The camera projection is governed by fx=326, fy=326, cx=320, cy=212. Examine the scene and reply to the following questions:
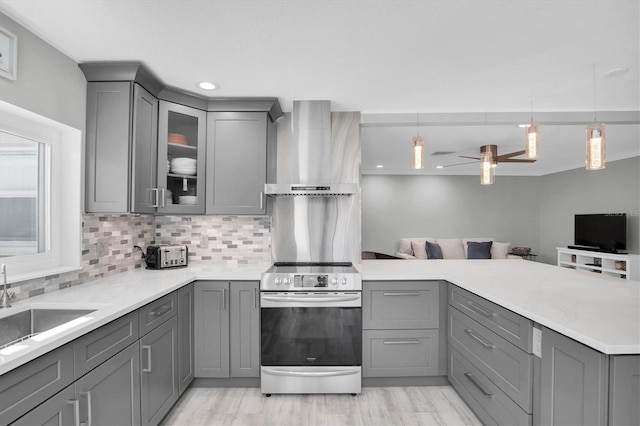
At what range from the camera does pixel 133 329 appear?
1677 mm

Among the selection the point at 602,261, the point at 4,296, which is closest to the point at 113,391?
the point at 4,296

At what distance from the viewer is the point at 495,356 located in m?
1.85

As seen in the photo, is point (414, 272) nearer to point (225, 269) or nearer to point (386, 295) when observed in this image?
point (386, 295)

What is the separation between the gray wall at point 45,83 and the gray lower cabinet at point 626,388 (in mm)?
2861

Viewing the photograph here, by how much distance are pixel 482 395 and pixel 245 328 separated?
1.65 metres

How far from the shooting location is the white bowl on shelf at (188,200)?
8.66 feet

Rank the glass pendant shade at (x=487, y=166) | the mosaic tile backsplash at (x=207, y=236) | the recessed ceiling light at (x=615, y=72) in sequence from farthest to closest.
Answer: the glass pendant shade at (x=487, y=166) < the mosaic tile backsplash at (x=207, y=236) < the recessed ceiling light at (x=615, y=72)

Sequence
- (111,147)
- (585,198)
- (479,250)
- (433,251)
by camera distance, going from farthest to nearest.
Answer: (433,251) → (479,250) → (585,198) → (111,147)

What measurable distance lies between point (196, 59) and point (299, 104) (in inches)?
39.3

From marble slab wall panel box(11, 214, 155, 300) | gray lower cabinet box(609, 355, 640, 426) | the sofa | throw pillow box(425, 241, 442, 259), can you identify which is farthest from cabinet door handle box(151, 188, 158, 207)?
throw pillow box(425, 241, 442, 259)

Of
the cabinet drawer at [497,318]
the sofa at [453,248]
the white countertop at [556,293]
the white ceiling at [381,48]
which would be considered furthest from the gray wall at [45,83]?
the sofa at [453,248]

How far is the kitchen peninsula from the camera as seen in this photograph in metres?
1.18

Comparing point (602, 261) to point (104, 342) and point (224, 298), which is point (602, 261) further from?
point (104, 342)

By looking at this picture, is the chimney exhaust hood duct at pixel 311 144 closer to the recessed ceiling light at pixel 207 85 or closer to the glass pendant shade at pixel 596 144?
the recessed ceiling light at pixel 207 85
